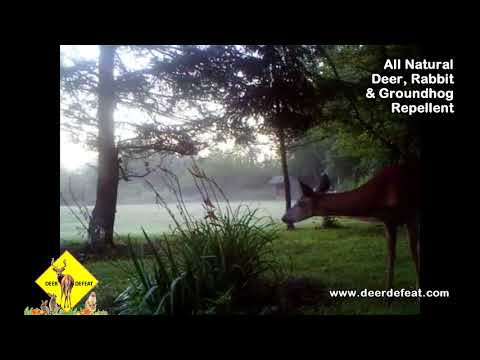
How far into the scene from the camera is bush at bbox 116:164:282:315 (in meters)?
2.53

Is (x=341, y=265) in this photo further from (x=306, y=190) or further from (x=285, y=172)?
(x=285, y=172)

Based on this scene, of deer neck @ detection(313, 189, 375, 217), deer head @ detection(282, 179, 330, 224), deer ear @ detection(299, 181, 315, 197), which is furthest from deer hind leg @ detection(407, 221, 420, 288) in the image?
deer ear @ detection(299, 181, 315, 197)

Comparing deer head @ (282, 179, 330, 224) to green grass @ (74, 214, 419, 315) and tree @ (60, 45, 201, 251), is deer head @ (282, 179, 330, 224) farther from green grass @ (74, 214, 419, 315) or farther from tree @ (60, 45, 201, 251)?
tree @ (60, 45, 201, 251)

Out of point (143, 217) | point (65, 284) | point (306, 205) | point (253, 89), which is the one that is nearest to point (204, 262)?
point (143, 217)

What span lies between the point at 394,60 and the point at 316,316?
1.81 meters

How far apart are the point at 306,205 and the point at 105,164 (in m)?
1.60

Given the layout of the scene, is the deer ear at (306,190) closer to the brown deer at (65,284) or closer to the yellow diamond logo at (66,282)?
the yellow diamond logo at (66,282)

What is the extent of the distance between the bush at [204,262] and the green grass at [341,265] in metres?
0.17

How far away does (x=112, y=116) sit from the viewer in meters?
3.30

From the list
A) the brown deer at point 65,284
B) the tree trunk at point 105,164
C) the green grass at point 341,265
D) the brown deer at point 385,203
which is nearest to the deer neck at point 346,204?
the brown deer at point 385,203

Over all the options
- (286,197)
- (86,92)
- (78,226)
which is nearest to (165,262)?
(78,226)

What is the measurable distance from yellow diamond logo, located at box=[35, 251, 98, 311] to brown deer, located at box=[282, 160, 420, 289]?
1.47 meters

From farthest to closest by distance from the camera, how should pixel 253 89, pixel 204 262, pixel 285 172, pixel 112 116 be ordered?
1. pixel 112 116
2. pixel 253 89
3. pixel 285 172
4. pixel 204 262

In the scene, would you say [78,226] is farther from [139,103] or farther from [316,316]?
[316,316]
